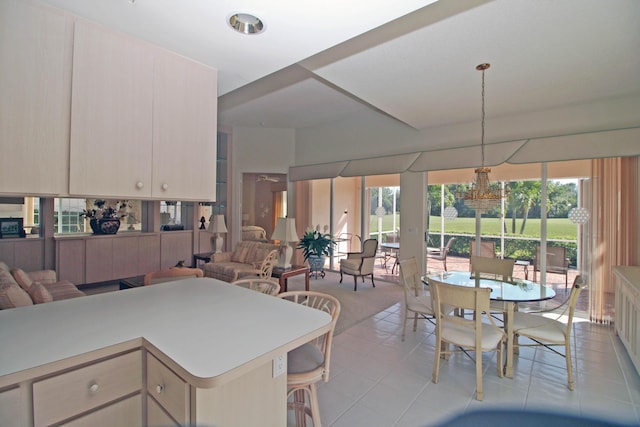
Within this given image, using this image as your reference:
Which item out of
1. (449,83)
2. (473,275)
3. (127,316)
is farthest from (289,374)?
(449,83)

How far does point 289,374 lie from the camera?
5.12 ft

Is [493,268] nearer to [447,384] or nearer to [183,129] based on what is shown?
[447,384]

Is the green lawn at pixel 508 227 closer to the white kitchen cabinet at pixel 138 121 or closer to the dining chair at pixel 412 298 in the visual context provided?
the dining chair at pixel 412 298

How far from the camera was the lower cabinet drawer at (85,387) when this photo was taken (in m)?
1.07

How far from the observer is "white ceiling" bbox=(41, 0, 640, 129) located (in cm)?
138

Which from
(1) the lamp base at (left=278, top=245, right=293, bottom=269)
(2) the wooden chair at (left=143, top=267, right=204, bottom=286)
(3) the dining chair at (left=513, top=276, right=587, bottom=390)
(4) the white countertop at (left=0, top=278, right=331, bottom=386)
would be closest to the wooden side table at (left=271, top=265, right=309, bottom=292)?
(1) the lamp base at (left=278, top=245, right=293, bottom=269)

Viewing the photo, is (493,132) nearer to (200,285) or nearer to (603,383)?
(603,383)

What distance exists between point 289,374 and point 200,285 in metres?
0.94

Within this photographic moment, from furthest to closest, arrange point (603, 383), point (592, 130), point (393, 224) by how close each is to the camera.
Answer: point (393, 224), point (592, 130), point (603, 383)

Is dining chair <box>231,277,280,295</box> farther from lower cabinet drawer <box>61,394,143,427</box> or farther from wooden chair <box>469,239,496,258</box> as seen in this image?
wooden chair <box>469,239,496,258</box>

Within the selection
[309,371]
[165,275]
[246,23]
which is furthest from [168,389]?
[165,275]

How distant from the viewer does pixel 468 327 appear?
8.51 ft

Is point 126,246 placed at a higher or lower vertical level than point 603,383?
higher

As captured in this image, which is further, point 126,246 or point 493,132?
point 126,246
